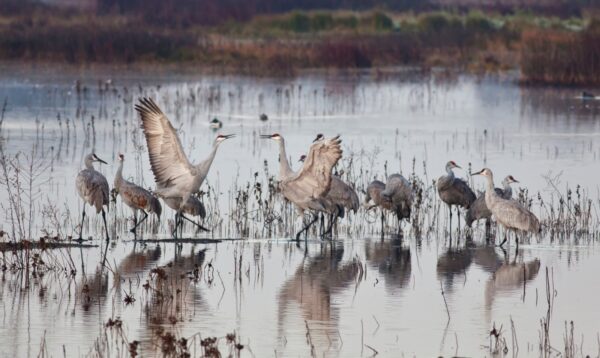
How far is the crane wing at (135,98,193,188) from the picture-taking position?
46.2 feet

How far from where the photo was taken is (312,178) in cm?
1458

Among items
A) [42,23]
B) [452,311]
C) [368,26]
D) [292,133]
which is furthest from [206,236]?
[368,26]

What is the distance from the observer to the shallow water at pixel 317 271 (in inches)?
400

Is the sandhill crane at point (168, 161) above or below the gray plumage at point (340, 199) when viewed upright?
above

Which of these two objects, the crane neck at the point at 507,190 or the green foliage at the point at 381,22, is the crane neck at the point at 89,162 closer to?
the crane neck at the point at 507,190

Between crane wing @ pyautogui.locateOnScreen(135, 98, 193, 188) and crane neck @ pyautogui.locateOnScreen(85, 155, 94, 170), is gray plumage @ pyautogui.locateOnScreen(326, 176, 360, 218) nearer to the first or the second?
crane wing @ pyautogui.locateOnScreen(135, 98, 193, 188)

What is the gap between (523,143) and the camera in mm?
23828

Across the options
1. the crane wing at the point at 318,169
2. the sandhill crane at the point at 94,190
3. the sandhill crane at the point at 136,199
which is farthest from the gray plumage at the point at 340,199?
the sandhill crane at the point at 94,190

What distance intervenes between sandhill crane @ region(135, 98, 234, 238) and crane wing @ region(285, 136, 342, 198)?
2.97ft

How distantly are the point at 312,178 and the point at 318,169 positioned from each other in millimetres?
189

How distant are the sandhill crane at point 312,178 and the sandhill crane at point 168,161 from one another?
2.74ft

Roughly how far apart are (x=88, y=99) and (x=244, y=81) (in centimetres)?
608

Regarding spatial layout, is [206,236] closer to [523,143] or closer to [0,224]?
[0,224]

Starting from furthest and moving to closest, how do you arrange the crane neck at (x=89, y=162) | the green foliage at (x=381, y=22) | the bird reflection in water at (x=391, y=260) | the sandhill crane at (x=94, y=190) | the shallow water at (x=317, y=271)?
the green foliage at (x=381, y=22), the crane neck at (x=89, y=162), the sandhill crane at (x=94, y=190), the bird reflection in water at (x=391, y=260), the shallow water at (x=317, y=271)
